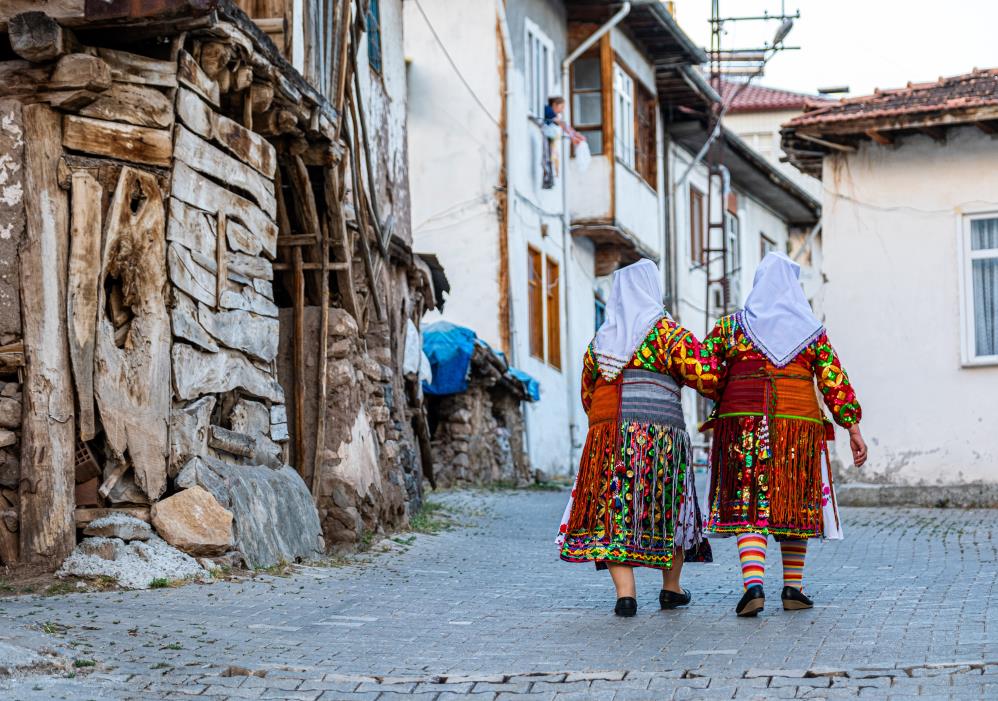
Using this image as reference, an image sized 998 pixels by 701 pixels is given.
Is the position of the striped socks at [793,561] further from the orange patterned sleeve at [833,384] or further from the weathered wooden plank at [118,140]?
the weathered wooden plank at [118,140]

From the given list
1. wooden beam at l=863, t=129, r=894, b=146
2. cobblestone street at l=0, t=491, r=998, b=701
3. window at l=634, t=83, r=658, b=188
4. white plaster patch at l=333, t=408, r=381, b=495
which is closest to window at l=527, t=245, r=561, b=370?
window at l=634, t=83, r=658, b=188

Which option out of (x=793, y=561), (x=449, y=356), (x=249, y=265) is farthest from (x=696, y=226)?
(x=793, y=561)

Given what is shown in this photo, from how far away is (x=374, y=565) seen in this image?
30.9ft

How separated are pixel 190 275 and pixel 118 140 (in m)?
0.88

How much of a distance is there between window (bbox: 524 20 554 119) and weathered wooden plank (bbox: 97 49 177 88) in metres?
12.2

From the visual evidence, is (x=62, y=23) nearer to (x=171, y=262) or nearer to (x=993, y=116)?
(x=171, y=262)

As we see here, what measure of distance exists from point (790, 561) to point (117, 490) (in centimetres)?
344

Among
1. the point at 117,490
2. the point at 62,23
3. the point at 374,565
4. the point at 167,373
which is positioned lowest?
the point at 374,565

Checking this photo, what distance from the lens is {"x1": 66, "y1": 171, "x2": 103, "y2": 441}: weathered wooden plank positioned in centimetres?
778

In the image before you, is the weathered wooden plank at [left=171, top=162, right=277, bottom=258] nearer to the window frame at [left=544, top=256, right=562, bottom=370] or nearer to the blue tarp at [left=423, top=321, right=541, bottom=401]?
the blue tarp at [left=423, top=321, right=541, bottom=401]

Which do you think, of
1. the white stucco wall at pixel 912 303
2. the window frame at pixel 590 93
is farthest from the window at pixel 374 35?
the window frame at pixel 590 93

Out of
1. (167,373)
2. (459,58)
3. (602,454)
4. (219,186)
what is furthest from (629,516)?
(459,58)

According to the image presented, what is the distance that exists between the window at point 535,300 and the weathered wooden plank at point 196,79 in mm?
11350

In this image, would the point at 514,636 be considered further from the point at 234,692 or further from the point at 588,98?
the point at 588,98
